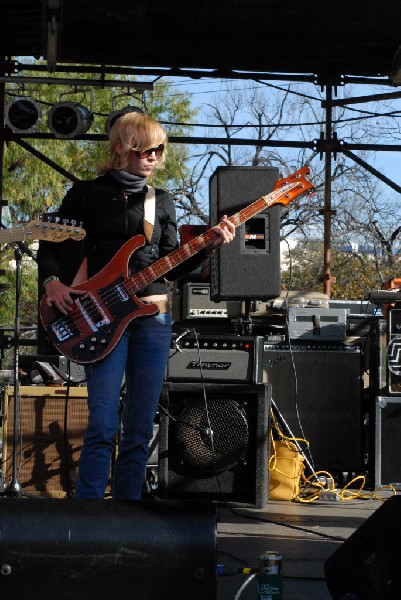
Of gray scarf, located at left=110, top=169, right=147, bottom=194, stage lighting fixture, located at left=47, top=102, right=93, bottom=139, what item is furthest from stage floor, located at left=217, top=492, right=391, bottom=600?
stage lighting fixture, located at left=47, top=102, right=93, bottom=139

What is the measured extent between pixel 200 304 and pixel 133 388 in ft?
9.60

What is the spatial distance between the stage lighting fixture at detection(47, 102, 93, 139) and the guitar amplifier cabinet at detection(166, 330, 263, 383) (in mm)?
3471

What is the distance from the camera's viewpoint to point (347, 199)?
81.6ft

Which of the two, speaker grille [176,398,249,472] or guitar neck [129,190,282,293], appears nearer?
guitar neck [129,190,282,293]

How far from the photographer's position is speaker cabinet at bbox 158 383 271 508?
15.3 feet

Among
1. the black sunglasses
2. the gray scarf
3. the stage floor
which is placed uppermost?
the black sunglasses

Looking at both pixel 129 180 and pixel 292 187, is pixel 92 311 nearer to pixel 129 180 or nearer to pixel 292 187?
pixel 129 180

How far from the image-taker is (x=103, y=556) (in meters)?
2.41

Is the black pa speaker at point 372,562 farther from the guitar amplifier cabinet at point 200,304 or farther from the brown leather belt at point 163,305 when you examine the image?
the guitar amplifier cabinet at point 200,304

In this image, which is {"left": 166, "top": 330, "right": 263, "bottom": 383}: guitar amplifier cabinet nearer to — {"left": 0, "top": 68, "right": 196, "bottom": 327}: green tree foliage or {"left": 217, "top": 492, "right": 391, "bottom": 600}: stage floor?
{"left": 217, "top": 492, "right": 391, "bottom": 600}: stage floor

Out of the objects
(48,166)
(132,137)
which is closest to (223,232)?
(132,137)

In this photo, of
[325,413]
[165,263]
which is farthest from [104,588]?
[325,413]

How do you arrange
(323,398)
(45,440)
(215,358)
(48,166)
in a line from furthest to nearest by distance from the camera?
(48,166)
(323,398)
(45,440)
(215,358)

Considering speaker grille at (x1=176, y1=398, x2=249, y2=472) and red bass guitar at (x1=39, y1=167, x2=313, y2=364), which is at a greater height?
red bass guitar at (x1=39, y1=167, x2=313, y2=364)
